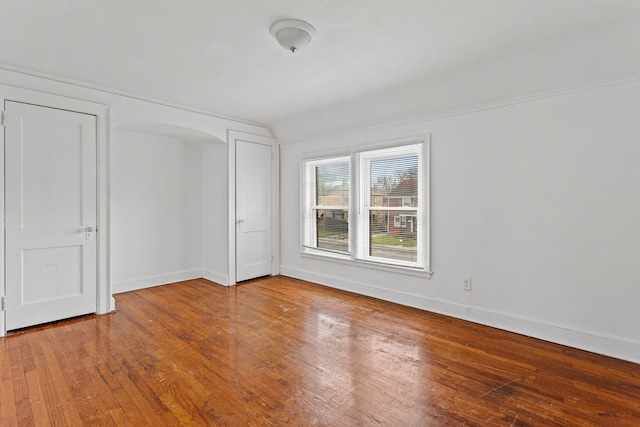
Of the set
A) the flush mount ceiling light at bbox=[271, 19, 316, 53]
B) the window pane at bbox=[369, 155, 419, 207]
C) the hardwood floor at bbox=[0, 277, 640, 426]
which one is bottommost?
the hardwood floor at bbox=[0, 277, 640, 426]

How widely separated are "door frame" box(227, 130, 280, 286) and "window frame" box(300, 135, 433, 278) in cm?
54

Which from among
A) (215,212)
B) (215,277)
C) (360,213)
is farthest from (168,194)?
(360,213)

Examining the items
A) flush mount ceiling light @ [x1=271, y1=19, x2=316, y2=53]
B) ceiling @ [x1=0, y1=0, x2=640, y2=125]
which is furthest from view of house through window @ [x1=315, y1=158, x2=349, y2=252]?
flush mount ceiling light @ [x1=271, y1=19, x2=316, y2=53]

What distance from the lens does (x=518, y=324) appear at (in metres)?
3.14

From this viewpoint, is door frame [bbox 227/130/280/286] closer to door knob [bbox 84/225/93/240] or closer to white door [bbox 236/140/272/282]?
white door [bbox 236/140/272/282]

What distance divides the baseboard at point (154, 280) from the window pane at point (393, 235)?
2932mm

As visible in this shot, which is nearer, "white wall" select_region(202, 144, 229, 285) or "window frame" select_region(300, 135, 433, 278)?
"window frame" select_region(300, 135, 433, 278)

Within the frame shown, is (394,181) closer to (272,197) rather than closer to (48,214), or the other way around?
(272,197)

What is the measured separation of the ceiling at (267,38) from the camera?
2.19m

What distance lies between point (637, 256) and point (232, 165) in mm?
4559

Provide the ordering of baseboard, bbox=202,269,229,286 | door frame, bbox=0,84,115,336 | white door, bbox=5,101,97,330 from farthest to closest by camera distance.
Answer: baseboard, bbox=202,269,229,286
door frame, bbox=0,84,115,336
white door, bbox=5,101,97,330

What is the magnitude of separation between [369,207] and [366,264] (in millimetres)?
767

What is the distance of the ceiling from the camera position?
→ 7.18 ft

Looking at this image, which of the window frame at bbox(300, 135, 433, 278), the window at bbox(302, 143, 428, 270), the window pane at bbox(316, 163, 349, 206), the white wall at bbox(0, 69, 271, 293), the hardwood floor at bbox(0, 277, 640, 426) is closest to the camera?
the hardwood floor at bbox(0, 277, 640, 426)
